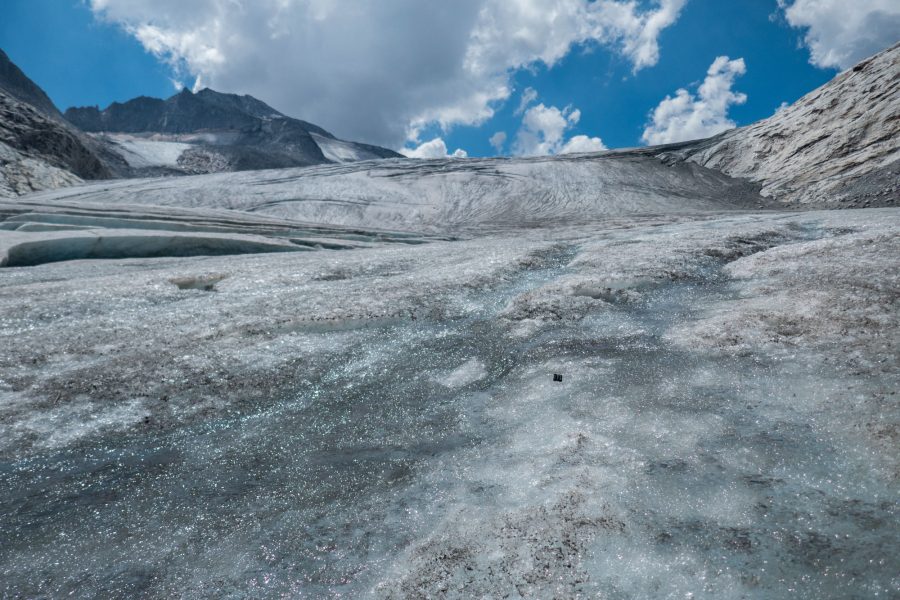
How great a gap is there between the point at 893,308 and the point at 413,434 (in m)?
4.82

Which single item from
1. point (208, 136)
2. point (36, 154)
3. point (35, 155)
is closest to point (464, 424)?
point (35, 155)

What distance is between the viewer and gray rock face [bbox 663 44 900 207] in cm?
1922

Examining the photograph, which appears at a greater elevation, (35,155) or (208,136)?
(208,136)

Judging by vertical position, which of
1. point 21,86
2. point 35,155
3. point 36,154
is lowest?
point 35,155

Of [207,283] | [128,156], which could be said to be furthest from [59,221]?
[128,156]

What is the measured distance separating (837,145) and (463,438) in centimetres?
2472

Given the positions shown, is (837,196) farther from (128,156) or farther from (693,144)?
(128,156)

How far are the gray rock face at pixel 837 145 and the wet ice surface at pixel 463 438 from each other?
15.4 metres

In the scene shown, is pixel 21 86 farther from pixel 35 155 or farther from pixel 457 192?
pixel 457 192

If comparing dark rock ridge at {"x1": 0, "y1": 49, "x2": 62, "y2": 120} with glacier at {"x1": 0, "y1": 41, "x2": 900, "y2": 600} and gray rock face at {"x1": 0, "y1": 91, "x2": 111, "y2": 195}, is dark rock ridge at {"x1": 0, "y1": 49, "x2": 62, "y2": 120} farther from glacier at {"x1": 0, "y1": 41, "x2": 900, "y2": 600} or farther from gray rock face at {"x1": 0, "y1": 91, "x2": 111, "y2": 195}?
glacier at {"x1": 0, "y1": 41, "x2": 900, "y2": 600}

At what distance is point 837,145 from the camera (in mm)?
21531

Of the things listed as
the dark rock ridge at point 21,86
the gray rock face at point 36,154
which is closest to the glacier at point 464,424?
the gray rock face at point 36,154

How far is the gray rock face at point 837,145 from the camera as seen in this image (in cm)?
1922

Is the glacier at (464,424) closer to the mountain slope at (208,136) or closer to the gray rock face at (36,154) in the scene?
the gray rock face at (36,154)
